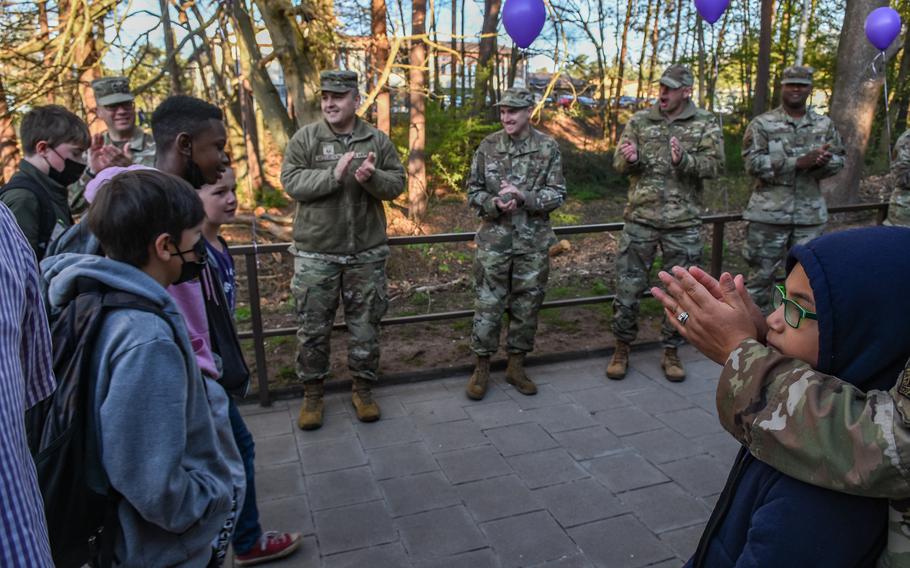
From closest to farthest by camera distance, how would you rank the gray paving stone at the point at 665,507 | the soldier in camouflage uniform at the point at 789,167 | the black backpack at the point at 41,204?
the gray paving stone at the point at 665,507 < the black backpack at the point at 41,204 < the soldier in camouflage uniform at the point at 789,167

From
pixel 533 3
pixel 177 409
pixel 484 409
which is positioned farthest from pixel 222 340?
pixel 533 3

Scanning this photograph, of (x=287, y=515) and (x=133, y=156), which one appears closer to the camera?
(x=287, y=515)

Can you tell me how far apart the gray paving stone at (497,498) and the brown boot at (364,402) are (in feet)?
3.11

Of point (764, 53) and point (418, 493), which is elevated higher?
point (764, 53)

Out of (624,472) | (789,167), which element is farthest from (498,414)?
(789,167)

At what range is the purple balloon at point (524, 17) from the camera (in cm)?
469

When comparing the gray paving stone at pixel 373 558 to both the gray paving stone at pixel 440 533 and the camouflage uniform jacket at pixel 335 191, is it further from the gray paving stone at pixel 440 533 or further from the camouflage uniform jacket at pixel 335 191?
the camouflage uniform jacket at pixel 335 191

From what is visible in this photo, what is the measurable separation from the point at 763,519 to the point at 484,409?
3109mm

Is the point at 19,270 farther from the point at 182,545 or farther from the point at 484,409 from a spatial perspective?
the point at 484,409

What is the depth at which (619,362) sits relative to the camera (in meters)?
4.69

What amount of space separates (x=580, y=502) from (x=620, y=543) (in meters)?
0.34

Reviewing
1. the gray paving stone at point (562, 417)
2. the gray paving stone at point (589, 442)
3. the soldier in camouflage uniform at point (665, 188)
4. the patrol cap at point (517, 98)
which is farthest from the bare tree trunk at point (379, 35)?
the gray paving stone at point (589, 442)

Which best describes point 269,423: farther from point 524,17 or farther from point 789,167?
point 789,167

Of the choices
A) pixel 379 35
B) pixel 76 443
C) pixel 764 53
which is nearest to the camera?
pixel 76 443
